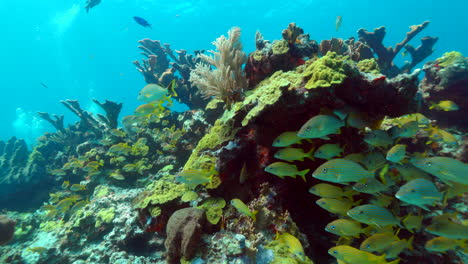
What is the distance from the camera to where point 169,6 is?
162ft

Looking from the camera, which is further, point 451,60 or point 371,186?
point 451,60

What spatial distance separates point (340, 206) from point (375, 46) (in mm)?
10138

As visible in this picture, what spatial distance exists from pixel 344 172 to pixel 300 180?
1326mm

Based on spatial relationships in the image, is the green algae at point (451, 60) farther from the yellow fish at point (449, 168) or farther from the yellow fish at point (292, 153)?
the yellow fish at point (292, 153)

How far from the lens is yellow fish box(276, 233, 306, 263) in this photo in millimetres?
2641

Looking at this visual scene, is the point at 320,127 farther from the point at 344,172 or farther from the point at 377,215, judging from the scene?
the point at 377,215

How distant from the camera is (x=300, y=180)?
398 cm

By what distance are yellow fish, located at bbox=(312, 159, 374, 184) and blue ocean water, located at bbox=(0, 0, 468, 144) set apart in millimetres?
54242

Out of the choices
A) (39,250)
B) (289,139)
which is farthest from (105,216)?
(289,139)

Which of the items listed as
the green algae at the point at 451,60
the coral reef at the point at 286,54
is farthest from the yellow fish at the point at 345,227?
the green algae at the point at 451,60

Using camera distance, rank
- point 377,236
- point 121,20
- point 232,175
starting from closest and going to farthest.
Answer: point 377,236, point 232,175, point 121,20

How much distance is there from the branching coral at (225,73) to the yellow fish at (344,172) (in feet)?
8.87

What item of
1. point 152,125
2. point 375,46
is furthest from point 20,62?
point 375,46

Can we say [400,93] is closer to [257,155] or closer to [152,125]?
[257,155]
